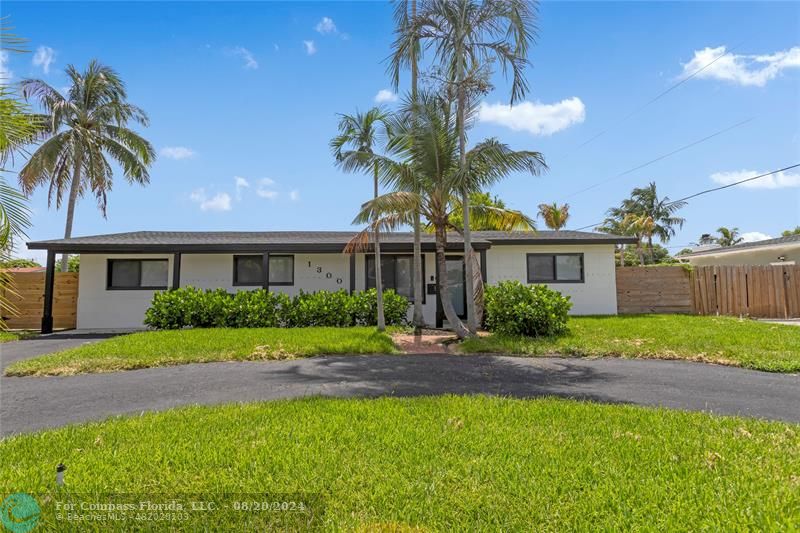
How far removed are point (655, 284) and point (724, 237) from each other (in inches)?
1669

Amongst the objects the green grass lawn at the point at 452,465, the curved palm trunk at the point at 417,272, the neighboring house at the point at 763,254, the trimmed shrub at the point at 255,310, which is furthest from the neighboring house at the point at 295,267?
the neighboring house at the point at 763,254

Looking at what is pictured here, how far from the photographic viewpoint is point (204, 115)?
1056cm

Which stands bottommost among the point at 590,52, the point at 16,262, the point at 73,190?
the point at 16,262

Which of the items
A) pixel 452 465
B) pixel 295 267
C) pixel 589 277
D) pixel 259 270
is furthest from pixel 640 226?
pixel 452 465

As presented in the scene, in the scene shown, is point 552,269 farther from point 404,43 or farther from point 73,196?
point 73,196

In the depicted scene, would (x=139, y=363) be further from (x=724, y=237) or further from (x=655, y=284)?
(x=724, y=237)

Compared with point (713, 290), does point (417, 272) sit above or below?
above

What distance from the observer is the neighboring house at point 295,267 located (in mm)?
12680

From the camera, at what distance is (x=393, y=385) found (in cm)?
579

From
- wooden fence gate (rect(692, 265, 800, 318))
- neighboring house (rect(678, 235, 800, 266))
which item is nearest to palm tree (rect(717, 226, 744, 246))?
neighboring house (rect(678, 235, 800, 266))

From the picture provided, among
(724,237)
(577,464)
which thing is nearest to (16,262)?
(577,464)

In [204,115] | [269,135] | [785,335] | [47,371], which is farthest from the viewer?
[269,135]

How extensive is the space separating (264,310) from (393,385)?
268 inches

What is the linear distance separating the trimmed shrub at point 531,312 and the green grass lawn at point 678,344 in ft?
1.50
